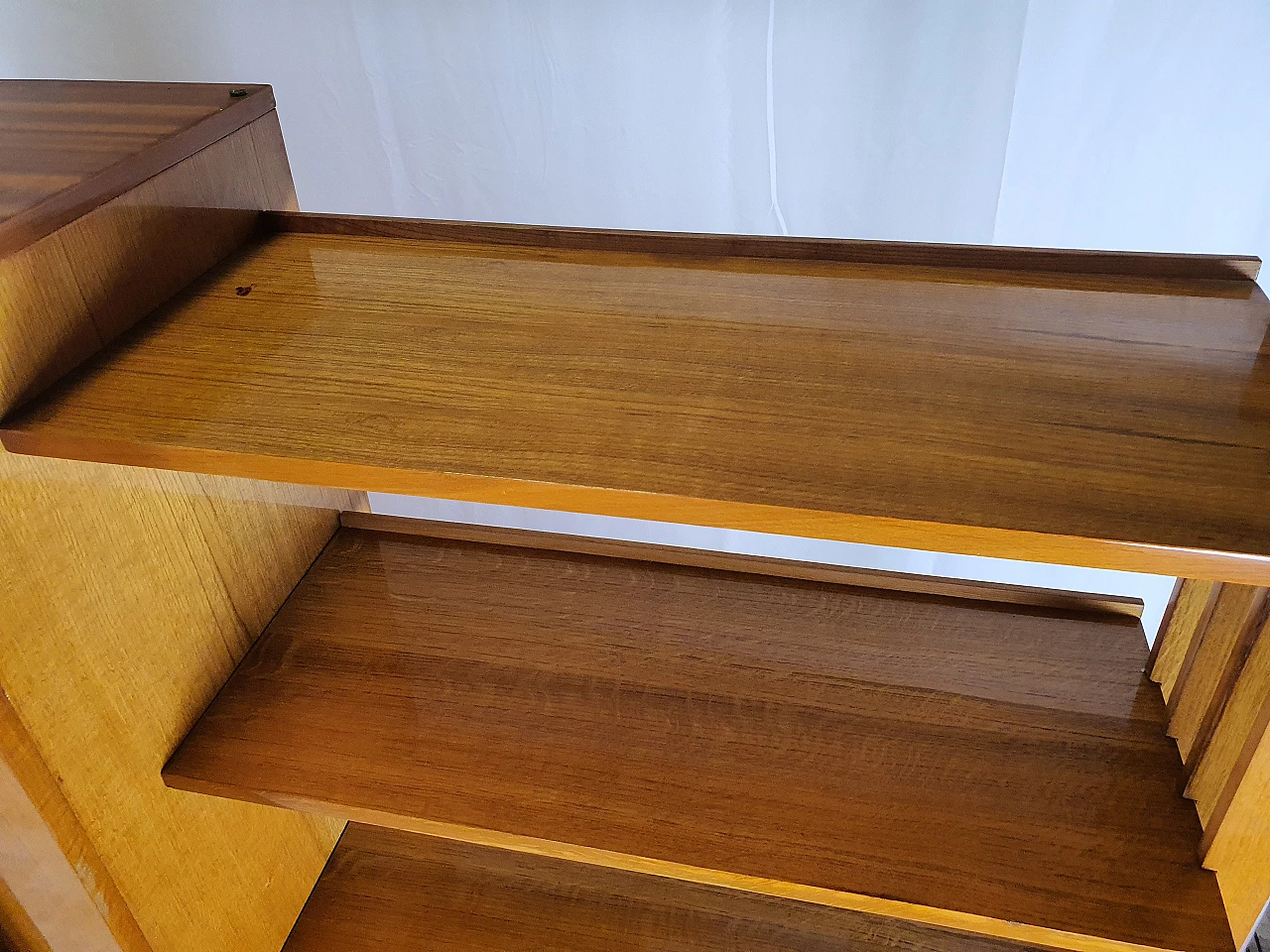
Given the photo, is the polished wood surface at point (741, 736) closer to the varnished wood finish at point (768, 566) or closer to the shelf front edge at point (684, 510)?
the varnished wood finish at point (768, 566)

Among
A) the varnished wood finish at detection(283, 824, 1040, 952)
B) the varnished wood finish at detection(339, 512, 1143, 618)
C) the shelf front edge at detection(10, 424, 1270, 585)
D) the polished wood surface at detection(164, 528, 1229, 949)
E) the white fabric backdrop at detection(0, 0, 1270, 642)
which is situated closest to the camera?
the shelf front edge at detection(10, 424, 1270, 585)

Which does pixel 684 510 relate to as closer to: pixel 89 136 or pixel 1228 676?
pixel 1228 676

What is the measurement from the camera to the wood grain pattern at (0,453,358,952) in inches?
29.7

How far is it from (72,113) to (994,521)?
0.86 meters

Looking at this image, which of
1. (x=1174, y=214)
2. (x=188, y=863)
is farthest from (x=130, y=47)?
(x=1174, y=214)

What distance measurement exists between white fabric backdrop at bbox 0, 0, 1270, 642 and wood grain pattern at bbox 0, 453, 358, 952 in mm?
679

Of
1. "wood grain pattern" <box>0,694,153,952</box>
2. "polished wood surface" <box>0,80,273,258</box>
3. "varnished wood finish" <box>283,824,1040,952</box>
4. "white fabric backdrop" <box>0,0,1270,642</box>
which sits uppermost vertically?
"polished wood surface" <box>0,80,273,258</box>

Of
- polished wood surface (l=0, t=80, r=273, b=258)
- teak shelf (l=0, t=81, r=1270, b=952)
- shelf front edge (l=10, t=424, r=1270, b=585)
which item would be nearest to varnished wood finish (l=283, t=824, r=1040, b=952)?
teak shelf (l=0, t=81, r=1270, b=952)

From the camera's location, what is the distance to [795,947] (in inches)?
42.7

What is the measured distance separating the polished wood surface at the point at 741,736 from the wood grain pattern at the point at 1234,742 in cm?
3

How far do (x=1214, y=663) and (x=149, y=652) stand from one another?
2.92 ft

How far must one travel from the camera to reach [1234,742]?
722 millimetres

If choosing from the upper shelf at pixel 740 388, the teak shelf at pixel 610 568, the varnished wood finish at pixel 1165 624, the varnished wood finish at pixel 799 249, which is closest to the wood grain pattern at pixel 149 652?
the teak shelf at pixel 610 568

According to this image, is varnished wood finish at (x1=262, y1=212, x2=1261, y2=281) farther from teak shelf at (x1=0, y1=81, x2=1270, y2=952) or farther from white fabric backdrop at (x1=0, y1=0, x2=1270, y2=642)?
white fabric backdrop at (x1=0, y1=0, x2=1270, y2=642)
